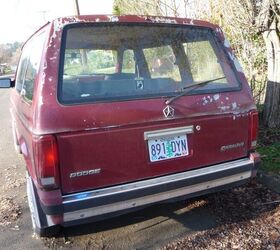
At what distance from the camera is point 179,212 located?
12.7ft

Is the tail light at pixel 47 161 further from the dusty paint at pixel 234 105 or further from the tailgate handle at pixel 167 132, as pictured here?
the dusty paint at pixel 234 105

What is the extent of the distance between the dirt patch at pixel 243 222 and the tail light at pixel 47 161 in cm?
119

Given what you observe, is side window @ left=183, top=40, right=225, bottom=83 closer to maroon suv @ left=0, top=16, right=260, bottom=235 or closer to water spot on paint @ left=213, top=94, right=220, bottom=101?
maroon suv @ left=0, top=16, right=260, bottom=235

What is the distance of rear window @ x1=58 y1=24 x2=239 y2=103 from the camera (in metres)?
2.88

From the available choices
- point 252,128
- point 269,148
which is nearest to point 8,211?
point 252,128

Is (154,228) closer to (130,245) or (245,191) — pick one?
(130,245)

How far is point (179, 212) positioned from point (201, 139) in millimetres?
1043

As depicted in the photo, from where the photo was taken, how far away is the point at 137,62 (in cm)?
341

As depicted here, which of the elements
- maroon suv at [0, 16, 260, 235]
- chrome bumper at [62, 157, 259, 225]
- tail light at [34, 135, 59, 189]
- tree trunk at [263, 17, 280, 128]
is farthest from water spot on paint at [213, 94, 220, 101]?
tree trunk at [263, 17, 280, 128]

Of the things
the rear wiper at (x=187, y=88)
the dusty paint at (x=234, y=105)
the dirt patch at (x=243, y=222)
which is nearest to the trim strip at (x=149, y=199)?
the dirt patch at (x=243, y=222)

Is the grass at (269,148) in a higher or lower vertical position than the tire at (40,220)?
lower

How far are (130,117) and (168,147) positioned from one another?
41cm

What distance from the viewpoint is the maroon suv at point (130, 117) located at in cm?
271

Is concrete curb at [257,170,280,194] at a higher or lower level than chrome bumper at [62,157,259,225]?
lower
